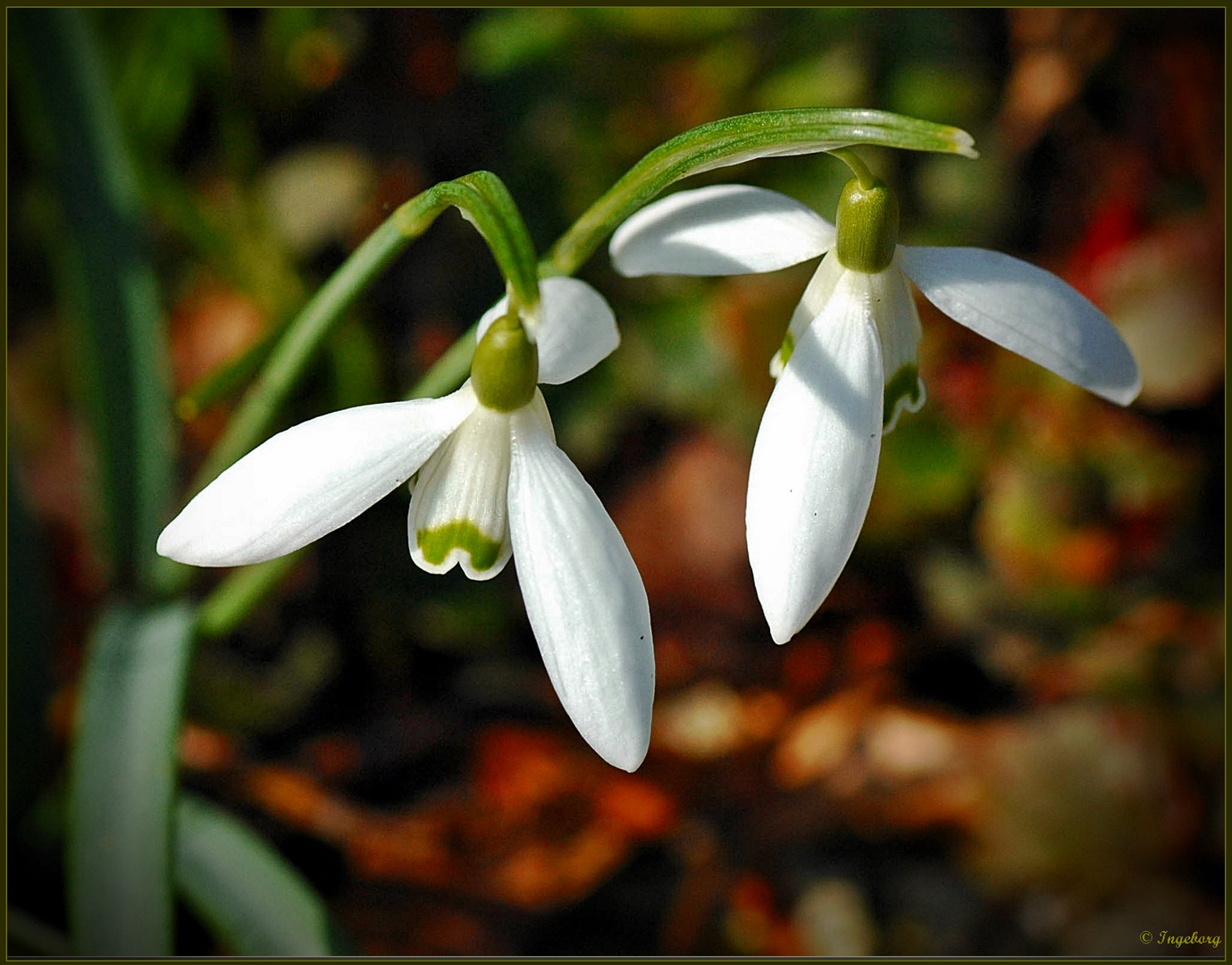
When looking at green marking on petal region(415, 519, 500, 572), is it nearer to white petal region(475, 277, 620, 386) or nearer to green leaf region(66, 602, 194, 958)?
white petal region(475, 277, 620, 386)

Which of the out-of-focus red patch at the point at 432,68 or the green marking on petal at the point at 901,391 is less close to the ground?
the out-of-focus red patch at the point at 432,68

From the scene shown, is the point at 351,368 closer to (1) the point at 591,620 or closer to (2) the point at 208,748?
(2) the point at 208,748

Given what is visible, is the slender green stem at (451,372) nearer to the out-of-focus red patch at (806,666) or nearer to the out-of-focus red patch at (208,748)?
the out-of-focus red patch at (208,748)

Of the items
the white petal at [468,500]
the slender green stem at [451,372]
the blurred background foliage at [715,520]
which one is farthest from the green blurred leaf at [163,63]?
the white petal at [468,500]

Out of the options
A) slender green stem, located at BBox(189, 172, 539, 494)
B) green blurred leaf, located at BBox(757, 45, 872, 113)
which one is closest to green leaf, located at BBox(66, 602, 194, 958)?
slender green stem, located at BBox(189, 172, 539, 494)

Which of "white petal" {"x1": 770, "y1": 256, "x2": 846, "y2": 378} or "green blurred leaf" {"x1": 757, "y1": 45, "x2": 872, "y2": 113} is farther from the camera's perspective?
"green blurred leaf" {"x1": 757, "y1": 45, "x2": 872, "y2": 113}
